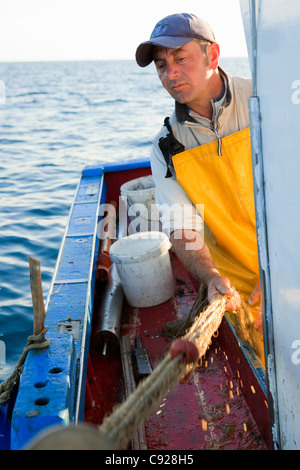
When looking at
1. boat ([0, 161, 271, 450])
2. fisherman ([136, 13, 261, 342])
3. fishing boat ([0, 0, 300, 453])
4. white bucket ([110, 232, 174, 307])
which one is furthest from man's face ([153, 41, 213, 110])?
white bucket ([110, 232, 174, 307])

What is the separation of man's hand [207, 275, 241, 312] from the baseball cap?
52.9 inches

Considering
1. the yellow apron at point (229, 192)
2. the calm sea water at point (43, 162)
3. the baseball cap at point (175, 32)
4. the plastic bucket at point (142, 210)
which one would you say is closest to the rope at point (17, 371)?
the yellow apron at point (229, 192)

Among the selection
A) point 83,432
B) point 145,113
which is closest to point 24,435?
point 83,432

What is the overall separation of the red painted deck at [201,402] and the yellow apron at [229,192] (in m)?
0.46

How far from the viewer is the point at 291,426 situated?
190cm

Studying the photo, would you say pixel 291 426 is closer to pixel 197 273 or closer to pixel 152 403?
pixel 152 403

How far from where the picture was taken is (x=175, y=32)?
2.75 meters

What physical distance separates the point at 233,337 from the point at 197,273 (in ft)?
1.65

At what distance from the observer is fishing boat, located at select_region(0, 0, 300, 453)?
1706 mm

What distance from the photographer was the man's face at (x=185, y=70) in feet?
9.30

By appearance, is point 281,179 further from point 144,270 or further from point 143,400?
point 144,270

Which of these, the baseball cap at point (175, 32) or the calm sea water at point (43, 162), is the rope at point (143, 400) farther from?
the calm sea water at point (43, 162)

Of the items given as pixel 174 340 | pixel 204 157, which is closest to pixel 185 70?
pixel 204 157

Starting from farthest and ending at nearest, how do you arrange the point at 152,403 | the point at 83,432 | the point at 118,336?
the point at 118,336, the point at 152,403, the point at 83,432
